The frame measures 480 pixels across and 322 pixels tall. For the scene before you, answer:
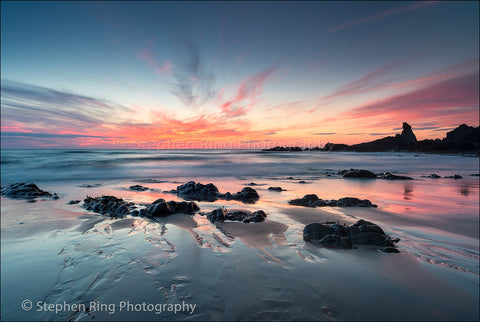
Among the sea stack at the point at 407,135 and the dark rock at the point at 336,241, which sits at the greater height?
the sea stack at the point at 407,135

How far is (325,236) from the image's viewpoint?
402cm

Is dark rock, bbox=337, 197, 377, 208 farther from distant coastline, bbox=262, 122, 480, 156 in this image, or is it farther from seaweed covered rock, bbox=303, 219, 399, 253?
distant coastline, bbox=262, 122, 480, 156

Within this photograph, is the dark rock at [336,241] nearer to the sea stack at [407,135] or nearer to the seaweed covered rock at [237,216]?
the seaweed covered rock at [237,216]

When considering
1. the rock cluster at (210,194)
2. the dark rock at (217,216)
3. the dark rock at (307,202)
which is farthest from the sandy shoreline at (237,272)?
the rock cluster at (210,194)

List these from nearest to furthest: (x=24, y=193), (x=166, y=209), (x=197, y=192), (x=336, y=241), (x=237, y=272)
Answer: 1. (x=237, y=272)
2. (x=336, y=241)
3. (x=166, y=209)
4. (x=24, y=193)
5. (x=197, y=192)

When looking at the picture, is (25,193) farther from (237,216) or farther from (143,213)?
(237,216)

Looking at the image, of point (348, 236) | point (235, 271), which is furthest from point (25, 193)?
point (348, 236)

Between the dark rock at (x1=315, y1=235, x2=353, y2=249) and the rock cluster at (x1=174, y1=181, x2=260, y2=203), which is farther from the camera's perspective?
the rock cluster at (x1=174, y1=181, x2=260, y2=203)

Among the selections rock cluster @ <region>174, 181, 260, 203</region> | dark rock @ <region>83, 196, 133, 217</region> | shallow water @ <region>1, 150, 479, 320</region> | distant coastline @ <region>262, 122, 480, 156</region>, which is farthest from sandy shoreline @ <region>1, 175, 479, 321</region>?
distant coastline @ <region>262, 122, 480, 156</region>

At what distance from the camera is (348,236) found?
408cm

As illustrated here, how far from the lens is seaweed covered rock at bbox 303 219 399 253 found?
388 centimetres

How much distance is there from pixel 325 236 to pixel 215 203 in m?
4.39

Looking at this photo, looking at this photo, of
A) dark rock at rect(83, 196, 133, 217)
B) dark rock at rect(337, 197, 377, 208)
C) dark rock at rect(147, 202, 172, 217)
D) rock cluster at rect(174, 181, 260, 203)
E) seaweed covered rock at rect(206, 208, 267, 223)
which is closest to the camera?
seaweed covered rock at rect(206, 208, 267, 223)

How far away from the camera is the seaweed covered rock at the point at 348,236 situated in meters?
3.88
